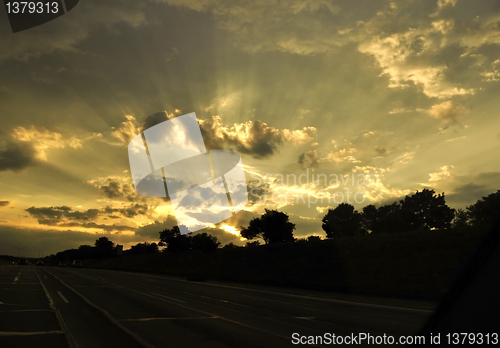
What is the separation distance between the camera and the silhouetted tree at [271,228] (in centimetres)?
7056

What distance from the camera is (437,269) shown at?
3859cm

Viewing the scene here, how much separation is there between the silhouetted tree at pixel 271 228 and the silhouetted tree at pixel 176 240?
186 feet

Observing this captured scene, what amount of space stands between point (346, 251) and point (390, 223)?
57307 mm

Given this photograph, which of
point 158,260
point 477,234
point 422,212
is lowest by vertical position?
point 158,260

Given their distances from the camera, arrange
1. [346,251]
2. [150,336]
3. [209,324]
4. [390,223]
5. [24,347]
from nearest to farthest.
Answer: [24,347], [150,336], [209,324], [346,251], [390,223]

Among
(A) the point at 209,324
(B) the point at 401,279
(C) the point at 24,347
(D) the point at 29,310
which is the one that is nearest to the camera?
(C) the point at 24,347

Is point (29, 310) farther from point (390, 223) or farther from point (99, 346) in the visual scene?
point (390, 223)

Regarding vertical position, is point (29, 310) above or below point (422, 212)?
below

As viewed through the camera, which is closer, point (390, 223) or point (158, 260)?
point (390, 223)

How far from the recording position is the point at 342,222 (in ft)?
447

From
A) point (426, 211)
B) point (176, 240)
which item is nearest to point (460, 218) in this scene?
point (426, 211)

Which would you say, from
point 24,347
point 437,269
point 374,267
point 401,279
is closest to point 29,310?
point 24,347

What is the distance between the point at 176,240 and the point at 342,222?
60.9 metres

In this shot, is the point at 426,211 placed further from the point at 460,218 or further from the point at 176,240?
the point at 176,240
